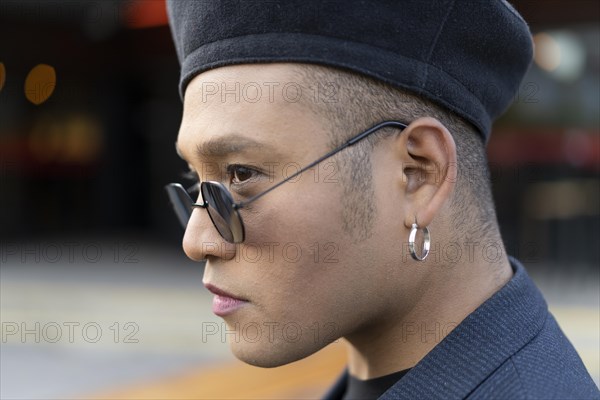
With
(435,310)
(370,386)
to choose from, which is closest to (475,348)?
(435,310)

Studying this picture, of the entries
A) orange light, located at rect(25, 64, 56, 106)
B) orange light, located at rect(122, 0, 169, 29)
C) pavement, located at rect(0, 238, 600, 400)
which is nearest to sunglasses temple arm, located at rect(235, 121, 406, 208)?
pavement, located at rect(0, 238, 600, 400)

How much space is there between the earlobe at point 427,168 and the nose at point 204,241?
37 cm

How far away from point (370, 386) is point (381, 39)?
31.1 inches

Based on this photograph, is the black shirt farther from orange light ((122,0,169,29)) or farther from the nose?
orange light ((122,0,169,29))

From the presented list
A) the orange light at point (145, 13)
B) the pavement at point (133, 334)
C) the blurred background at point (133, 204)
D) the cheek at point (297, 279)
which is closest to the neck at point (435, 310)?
the cheek at point (297, 279)

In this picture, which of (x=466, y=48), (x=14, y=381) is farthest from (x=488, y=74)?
(x=14, y=381)

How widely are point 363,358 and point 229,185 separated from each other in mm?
538

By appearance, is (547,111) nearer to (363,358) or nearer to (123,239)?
(123,239)

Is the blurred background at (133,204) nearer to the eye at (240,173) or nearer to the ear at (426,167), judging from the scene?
the ear at (426,167)

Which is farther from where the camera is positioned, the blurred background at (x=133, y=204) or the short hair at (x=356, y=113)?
the blurred background at (x=133, y=204)

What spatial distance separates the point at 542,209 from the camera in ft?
36.3

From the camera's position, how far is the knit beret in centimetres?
162

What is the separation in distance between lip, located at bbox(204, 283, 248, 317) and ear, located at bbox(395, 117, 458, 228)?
1.26 feet

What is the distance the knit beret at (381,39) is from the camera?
5.32 feet
